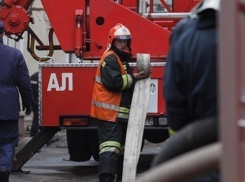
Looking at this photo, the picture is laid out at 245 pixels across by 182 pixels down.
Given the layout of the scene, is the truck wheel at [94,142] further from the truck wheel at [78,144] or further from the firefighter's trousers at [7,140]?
the firefighter's trousers at [7,140]

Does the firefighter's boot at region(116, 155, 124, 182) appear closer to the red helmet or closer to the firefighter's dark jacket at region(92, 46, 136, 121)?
the firefighter's dark jacket at region(92, 46, 136, 121)

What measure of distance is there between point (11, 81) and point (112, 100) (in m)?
1.09

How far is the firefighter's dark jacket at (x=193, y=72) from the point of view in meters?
2.98

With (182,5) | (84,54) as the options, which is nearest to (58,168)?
(84,54)

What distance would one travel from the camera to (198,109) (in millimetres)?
3055

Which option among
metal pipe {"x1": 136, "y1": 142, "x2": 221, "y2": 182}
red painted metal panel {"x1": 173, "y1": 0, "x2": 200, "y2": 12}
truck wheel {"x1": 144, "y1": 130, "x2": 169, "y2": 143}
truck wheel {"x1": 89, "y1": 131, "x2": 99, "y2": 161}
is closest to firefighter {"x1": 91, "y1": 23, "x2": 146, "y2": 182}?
truck wheel {"x1": 144, "y1": 130, "x2": 169, "y2": 143}

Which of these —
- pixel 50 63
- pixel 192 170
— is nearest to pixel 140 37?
pixel 50 63

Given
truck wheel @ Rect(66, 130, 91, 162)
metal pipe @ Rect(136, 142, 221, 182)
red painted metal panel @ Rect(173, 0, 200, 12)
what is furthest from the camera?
red painted metal panel @ Rect(173, 0, 200, 12)

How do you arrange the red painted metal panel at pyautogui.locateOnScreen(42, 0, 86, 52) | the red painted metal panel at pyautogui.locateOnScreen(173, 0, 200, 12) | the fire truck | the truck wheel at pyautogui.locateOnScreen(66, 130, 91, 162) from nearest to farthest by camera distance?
the fire truck < the red painted metal panel at pyautogui.locateOnScreen(42, 0, 86, 52) < the truck wheel at pyautogui.locateOnScreen(66, 130, 91, 162) < the red painted metal panel at pyautogui.locateOnScreen(173, 0, 200, 12)

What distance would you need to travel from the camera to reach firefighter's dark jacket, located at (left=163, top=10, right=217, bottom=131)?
9.77 feet

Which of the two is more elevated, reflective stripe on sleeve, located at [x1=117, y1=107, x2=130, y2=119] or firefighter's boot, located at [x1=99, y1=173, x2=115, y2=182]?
reflective stripe on sleeve, located at [x1=117, y1=107, x2=130, y2=119]

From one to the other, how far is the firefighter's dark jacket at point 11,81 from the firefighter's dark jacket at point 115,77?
91 centimetres

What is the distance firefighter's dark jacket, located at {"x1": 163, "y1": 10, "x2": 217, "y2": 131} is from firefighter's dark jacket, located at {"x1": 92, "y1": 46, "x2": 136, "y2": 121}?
14.6 ft

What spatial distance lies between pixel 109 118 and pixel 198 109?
4673 millimetres
